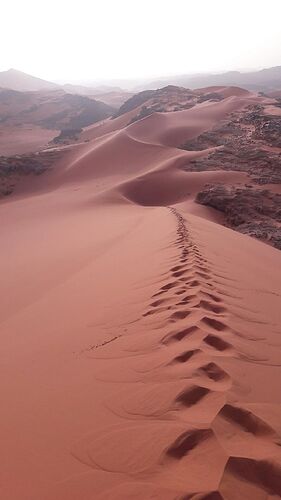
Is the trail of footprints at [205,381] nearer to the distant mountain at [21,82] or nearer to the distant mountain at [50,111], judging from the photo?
the distant mountain at [50,111]

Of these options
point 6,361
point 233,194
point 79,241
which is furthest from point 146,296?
point 233,194

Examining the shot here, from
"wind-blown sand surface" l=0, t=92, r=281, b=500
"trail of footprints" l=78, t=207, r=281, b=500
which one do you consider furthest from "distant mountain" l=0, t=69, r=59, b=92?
"trail of footprints" l=78, t=207, r=281, b=500

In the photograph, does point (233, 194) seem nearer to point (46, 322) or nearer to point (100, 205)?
point (100, 205)

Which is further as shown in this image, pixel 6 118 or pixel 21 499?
pixel 6 118

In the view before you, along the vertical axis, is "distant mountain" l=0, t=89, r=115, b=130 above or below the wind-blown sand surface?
above

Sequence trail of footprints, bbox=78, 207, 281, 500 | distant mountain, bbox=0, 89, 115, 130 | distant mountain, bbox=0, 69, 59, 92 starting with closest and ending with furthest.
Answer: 1. trail of footprints, bbox=78, 207, 281, 500
2. distant mountain, bbox=0, 89, 115, 130
3. distant mountain, bbox=0, 69, 59, 92

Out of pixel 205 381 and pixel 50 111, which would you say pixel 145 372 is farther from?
pixel 50 111

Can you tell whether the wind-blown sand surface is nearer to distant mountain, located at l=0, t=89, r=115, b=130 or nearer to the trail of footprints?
the trail of footprints

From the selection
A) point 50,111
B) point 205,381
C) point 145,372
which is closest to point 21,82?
point 50,111

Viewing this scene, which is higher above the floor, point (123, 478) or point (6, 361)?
point (123, 478)
